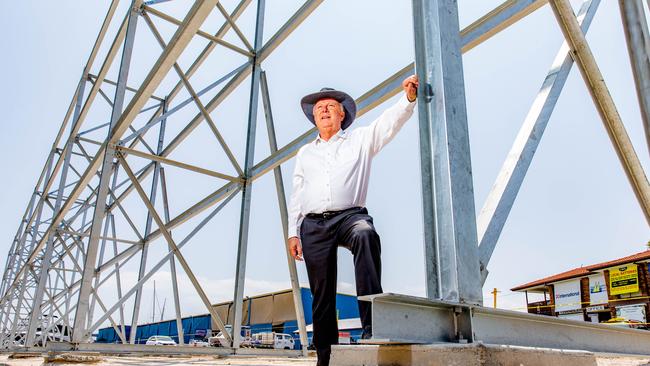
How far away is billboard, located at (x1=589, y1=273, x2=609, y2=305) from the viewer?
18077 millimetres

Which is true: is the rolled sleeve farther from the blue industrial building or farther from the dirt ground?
the blue industrial building

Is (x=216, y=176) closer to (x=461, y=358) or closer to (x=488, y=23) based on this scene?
(x=488, y=23)

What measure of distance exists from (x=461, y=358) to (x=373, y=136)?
1133 mm

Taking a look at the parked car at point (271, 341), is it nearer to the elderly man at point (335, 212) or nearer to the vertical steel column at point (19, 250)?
the vertical steel column at point (19, 250)

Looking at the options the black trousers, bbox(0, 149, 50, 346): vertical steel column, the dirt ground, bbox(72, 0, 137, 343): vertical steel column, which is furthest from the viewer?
bbox(0, 149, 50, 346): vertical steel column

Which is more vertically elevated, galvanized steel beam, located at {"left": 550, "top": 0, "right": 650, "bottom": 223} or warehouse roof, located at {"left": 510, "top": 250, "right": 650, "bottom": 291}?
warehouse roof, located at {"left": 510, "top": 250, "right": 650, "bottom": 291}

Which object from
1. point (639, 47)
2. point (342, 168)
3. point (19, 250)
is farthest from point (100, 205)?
point (19, 250)

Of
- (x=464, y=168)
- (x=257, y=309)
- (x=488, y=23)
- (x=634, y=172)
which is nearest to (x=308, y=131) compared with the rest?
(x=488, y=23)

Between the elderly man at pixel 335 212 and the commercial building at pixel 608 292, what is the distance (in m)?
15.9

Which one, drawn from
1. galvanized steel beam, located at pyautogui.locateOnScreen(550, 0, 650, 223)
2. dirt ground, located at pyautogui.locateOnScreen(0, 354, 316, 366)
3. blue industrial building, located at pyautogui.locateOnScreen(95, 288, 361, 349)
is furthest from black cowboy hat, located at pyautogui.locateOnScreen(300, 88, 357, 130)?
blue industrial building, located at pyautogui.locateOnScreen(95, 288, 361, 349)

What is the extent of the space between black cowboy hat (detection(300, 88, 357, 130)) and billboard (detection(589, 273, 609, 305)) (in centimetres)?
1877

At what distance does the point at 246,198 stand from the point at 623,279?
1685 cm

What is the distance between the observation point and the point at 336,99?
2320 mm

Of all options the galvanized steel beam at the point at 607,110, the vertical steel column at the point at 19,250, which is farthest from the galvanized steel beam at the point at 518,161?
the vertical steel column at the point at 19,250
